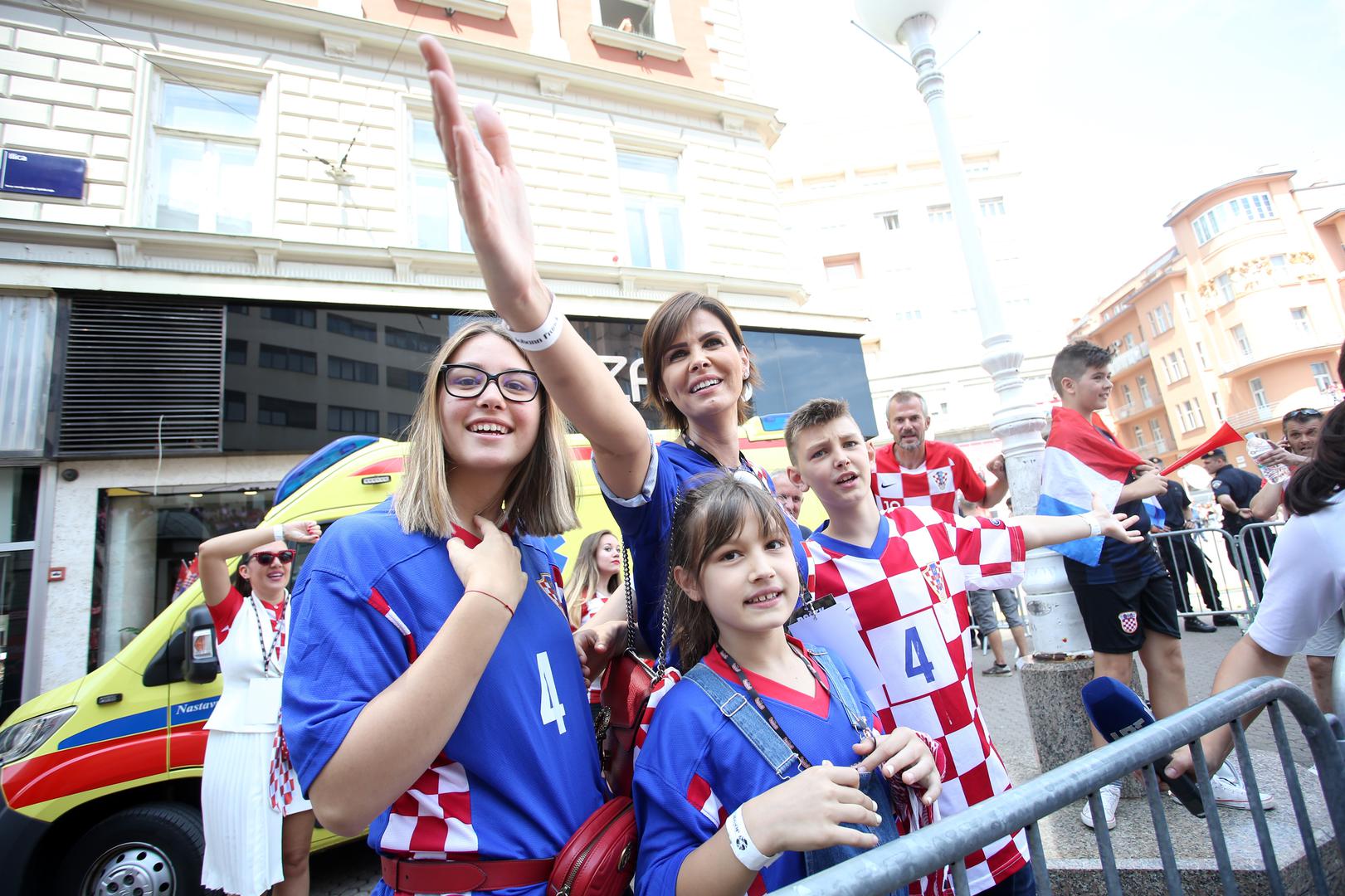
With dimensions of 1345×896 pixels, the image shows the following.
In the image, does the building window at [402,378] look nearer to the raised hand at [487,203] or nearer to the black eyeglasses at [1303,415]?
the raised hand at [487,203]

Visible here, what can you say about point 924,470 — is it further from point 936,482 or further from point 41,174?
point 41,174

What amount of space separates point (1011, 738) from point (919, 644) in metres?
3.23

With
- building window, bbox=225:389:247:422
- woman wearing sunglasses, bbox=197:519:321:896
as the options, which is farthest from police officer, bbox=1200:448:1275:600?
building window, bbox=225:389:247:422

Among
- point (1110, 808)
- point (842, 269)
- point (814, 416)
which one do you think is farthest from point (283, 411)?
point (842, 269)

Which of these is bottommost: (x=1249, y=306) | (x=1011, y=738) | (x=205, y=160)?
(x=1011, y=738)

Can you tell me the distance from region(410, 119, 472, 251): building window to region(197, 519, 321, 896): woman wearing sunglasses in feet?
23.5

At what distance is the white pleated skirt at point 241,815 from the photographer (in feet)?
9.72

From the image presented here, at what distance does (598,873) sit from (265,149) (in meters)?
10.7

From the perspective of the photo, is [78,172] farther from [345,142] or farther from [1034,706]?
[1034,706]

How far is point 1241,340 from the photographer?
38.9 meters

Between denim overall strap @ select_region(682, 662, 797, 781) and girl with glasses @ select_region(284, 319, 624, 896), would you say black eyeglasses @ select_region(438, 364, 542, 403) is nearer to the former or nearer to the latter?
girl with glasses @ select_region(284, 319, 624, 896)

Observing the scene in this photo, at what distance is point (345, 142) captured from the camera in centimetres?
912

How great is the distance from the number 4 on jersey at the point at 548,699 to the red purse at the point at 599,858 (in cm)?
18

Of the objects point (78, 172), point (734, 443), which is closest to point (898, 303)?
point (78, 172)
